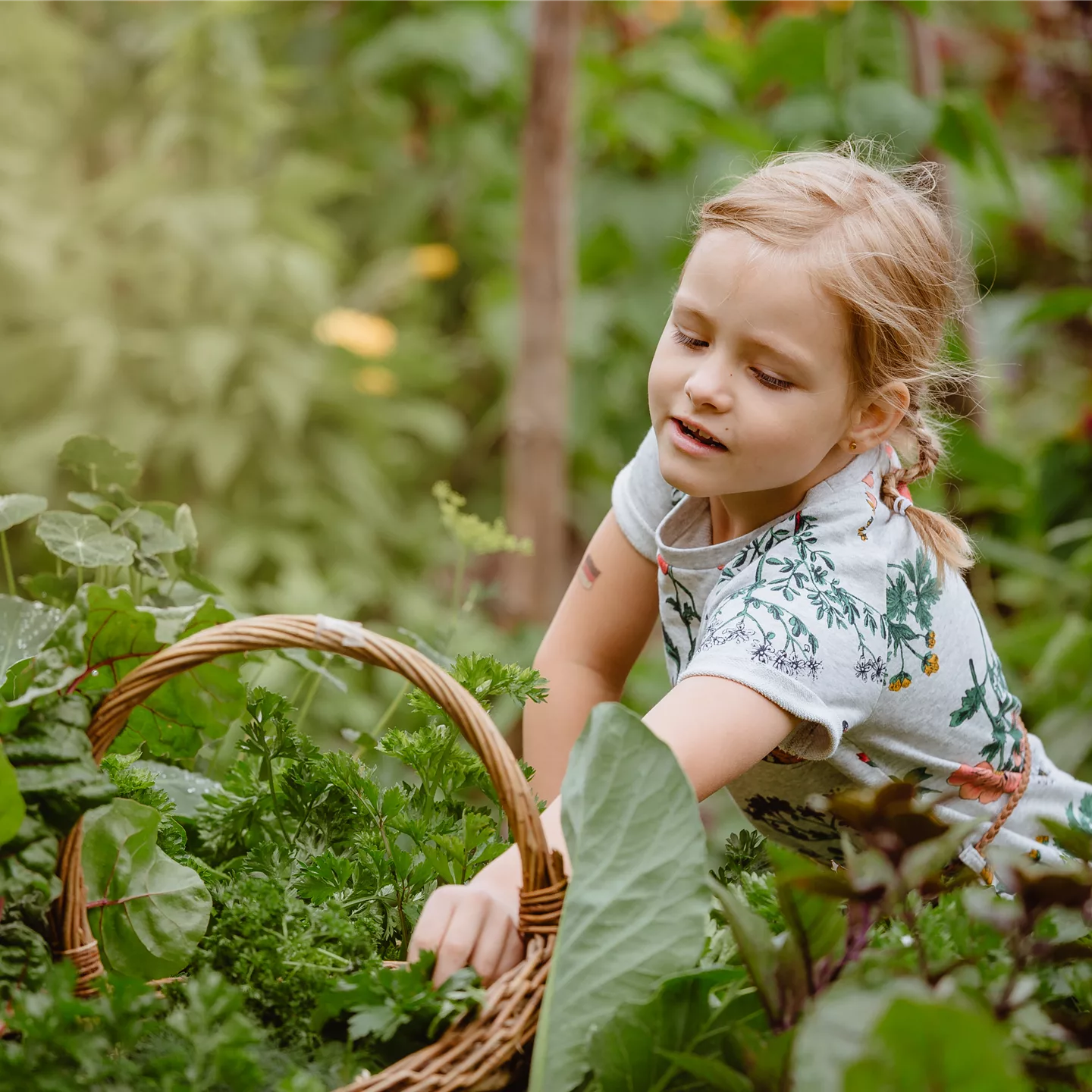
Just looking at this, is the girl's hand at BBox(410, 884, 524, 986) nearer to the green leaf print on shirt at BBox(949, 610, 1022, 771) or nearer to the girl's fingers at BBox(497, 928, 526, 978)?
the girl's fingers at BBox(497, 928, 526, 978)

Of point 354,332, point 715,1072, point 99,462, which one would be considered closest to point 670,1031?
point 715,1072

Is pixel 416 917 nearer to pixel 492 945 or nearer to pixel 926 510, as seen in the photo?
pixel 492 945

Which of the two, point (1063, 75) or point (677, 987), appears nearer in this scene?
point (677, 987)

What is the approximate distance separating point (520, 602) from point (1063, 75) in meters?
1.74

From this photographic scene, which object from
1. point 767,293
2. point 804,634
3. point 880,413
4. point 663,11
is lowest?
point 804,634

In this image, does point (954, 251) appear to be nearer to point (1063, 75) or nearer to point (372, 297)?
Result: point (1063, 75)

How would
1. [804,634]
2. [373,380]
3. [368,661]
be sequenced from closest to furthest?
[368,661] → [804,634] → [373,380]

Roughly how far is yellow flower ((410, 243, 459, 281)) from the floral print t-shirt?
2.31m

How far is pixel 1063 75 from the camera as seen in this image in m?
2.60

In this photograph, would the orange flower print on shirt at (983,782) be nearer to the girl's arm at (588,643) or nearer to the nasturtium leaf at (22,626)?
the girl's arm at (588,643)

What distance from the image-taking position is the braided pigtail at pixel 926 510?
3.02ft

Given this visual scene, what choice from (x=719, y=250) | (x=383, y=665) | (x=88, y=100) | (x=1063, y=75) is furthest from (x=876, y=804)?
(x=88, y=100)

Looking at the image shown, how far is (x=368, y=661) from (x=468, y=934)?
0.52 feet

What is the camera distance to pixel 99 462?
3.00 feet
